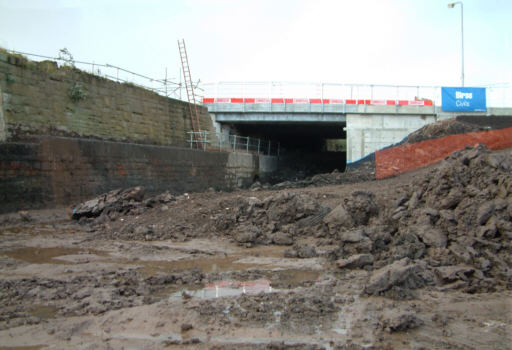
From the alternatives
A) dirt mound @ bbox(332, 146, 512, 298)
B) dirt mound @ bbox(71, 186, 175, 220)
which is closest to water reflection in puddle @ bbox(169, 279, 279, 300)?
dirt mound @ bbox(332, 146, 512, 298)

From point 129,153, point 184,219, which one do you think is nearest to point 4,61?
point 129,153

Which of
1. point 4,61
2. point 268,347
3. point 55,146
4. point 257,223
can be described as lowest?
point 268,347

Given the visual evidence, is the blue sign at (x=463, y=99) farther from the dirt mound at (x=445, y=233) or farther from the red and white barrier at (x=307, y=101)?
the dirt mound at (x=445, y=233)

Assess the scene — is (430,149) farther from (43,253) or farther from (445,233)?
(43,253)

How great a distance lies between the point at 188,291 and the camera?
19.0 feet

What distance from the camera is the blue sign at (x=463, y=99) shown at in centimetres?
2573

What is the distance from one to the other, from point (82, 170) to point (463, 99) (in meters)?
22.1

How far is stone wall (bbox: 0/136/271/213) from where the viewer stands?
12.0m

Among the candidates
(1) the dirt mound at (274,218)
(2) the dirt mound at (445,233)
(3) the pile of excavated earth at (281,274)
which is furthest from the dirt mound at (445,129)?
(1) the dirt mound at (274,218)

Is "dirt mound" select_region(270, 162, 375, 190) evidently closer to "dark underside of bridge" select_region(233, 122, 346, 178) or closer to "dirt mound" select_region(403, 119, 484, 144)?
"dirt mound" select_region(403, 119, 484, 144)

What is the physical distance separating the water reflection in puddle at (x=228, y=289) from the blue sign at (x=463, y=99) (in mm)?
23138

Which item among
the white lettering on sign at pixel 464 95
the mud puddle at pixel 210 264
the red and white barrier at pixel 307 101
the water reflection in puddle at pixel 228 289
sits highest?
the white lettering on sign at pixel 464 95

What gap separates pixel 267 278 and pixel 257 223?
4.02 m

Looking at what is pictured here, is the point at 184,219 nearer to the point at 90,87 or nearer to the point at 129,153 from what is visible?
the point at 129,153
